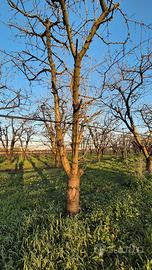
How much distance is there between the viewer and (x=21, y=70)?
Answer: 6875mm

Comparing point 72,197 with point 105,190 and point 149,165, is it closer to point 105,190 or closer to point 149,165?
point 105,190

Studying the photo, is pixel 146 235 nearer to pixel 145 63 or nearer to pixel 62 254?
pixel 62 254

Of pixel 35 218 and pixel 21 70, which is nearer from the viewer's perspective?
pixel 35 218

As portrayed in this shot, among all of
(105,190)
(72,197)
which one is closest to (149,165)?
(105,190)

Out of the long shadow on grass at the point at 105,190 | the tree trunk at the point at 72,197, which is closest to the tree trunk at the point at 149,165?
the long shadow on grass at the point at 105,190

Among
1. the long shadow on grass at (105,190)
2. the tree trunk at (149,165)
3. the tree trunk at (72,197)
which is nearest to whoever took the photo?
the tree trunk at (72,197)

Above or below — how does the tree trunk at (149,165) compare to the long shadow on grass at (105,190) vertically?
above

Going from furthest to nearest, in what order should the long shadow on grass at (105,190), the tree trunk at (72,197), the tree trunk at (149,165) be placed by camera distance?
1. the tree trunk at (149,165)
2. the long shadow on grass at (105,190)
3. the tree trunk at (72,197)

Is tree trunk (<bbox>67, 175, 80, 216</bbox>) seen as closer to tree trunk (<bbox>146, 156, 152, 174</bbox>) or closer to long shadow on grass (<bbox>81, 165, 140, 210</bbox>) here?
long shadow on grass (<bbox>81, 165, 140, 210</bbox>)

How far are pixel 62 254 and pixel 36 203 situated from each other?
172 inches

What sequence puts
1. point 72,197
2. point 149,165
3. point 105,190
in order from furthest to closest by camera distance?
point 149,165 < point 105,190 < point 72,197

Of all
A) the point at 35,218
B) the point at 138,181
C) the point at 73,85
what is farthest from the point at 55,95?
the point at 138,181

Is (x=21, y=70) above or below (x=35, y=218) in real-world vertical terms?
above

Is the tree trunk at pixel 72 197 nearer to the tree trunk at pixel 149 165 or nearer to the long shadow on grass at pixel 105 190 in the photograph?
the long shadow on grass at pixel 105 190
